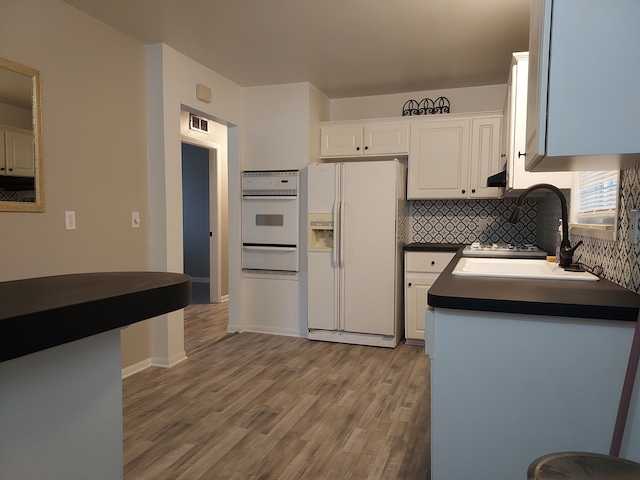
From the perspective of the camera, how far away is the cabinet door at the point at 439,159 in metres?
4.04

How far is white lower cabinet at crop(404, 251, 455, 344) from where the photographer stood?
3996 mm

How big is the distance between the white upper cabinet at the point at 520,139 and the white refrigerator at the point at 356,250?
1.38m

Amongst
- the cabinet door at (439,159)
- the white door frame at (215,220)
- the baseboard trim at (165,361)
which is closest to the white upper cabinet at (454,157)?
the cabinet door at (439,159)

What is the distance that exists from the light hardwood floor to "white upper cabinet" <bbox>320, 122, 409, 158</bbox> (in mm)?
1887

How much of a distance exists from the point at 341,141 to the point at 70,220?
2.58m

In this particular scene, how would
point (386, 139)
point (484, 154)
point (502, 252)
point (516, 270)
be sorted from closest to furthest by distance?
1. point (516, 270)
2. point (502, 252)
3. point (484, 154)
4. point (386, 139)

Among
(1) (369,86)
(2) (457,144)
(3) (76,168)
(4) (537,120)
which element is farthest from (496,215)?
(3) (76,168)

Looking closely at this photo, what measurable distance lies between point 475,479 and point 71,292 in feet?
4.51

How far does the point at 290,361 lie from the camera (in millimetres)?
3607

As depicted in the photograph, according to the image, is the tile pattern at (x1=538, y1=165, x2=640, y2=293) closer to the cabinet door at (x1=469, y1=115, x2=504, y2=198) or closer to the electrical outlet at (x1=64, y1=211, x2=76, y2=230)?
the cabinet door at (x1=469, y1=115, x2=504, y2=198)

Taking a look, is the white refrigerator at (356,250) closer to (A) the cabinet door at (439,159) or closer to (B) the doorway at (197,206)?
(A) the cabinet door at (439,159)

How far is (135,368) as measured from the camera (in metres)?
3.31

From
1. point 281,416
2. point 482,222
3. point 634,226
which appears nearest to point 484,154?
point 482,222

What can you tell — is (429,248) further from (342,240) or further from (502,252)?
(502,252)
